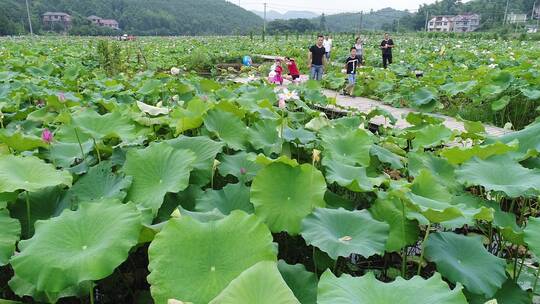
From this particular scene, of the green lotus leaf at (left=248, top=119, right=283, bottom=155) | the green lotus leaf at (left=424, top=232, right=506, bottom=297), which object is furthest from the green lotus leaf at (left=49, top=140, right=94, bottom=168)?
the green lotus leaf at (left=424, top=232, right=506, bottom=297)

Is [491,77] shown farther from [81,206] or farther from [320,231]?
[81,206]

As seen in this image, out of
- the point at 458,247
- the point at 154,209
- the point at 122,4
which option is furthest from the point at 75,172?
the point at 122,4

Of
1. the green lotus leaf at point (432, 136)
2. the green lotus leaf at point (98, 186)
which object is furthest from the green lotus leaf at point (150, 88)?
the green lotus leaf at point (432, 136)

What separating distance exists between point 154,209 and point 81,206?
271 millimetres

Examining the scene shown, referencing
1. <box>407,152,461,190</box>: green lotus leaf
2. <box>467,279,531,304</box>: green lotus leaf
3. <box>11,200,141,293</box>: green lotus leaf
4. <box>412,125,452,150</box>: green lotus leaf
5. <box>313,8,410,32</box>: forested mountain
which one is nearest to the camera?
<box>11,200,141,293</box>: green lotus leaf

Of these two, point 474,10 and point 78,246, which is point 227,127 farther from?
point 474,10

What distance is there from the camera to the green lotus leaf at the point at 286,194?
1.63 meters

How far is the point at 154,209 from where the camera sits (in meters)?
1.63

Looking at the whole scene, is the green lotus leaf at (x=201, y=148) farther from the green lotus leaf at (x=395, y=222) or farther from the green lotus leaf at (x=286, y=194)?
the green lotus leaf at (x=395, y=222)

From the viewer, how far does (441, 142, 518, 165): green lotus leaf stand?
219 centimetres

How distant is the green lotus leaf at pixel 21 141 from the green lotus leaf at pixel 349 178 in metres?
1.34

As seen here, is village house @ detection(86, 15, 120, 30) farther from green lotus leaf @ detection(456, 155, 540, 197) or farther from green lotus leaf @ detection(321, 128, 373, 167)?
green lotus leaf @ detection(456, 155, 540, 197)

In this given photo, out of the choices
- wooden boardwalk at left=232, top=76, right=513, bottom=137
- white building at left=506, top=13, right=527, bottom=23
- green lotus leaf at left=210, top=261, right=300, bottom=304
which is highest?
white building at left=506, top=13, right=527, bottom=23

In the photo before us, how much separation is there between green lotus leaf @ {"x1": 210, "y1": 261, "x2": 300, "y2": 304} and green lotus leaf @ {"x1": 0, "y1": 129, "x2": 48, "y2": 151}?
1508mm
